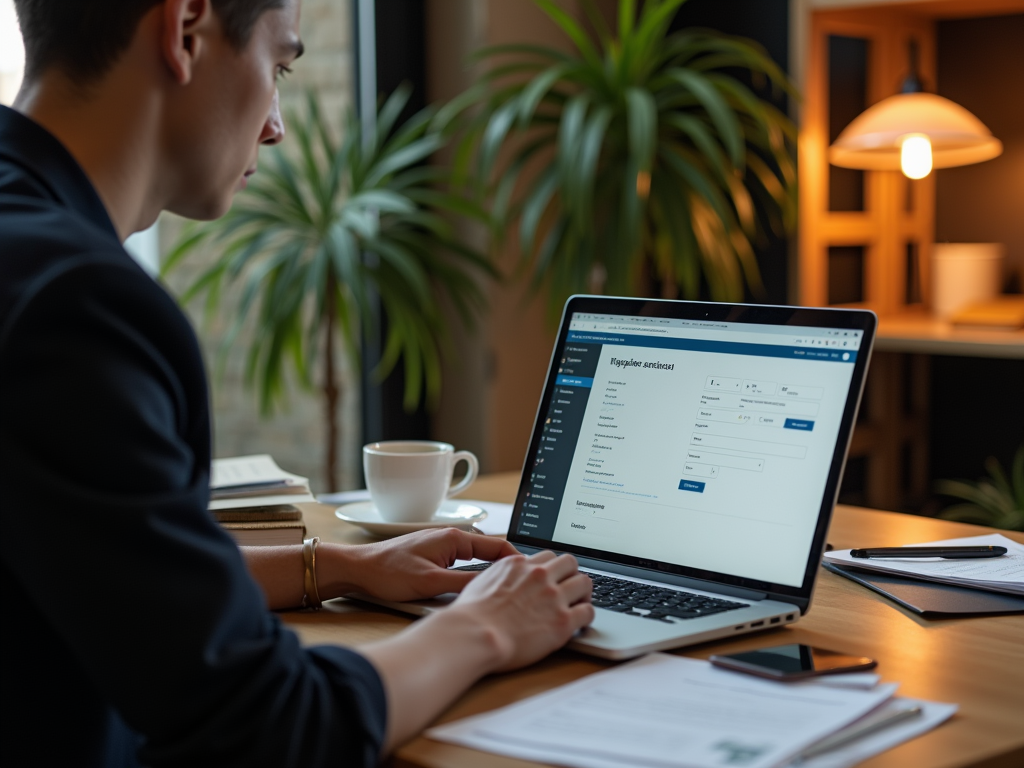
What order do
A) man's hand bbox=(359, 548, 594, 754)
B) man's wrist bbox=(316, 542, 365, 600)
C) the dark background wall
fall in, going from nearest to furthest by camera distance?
man's hand bbox=(359, 548, 594, 754), man's wrist bbox=(316, 542, 365, 600), the dark background wall

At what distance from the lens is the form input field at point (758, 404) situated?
1.09m

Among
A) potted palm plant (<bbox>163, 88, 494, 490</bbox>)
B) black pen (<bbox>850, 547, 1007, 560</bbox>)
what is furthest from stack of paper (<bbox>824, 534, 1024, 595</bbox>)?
potted palm plant (<bbox>163, 88, 494, 490</bbox>)

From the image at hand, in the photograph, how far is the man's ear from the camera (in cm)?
87

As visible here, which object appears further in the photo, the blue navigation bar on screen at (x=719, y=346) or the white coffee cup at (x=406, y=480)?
the white coffee cup at (x=406, y=480)

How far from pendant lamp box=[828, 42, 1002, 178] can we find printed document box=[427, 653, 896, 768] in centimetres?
231

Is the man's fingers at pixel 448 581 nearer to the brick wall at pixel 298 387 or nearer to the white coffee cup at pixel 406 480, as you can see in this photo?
the white coffee cup at pixel 406 480

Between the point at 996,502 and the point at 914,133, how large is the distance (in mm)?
1015

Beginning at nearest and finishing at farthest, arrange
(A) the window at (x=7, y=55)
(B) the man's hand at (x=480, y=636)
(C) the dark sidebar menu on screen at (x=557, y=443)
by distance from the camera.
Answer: (B) the man's hand at (x=480, y=636) → (C) the dark sidebar menu on screen at (x=557, y=443) → (A) the window at (x=7, y=55)

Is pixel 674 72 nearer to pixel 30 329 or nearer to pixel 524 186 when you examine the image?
pixel 524 186

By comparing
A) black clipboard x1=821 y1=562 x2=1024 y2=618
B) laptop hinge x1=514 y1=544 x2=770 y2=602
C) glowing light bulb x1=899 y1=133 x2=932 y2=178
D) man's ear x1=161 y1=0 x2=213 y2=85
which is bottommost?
black clipboard x1=821 y1=562 x2=1024 y2=618

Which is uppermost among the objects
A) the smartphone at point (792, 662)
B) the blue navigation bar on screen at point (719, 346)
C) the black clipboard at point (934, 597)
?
the blue navigation bar on screen at point (719, 346)

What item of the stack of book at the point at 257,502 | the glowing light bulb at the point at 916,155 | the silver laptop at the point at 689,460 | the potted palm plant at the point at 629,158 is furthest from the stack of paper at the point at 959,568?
the glowing light bulb at the point at 916,155

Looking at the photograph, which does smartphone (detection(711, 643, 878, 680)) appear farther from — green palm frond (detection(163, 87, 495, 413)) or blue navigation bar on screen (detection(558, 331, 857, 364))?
green palm frond (detection(163, 87, 495, 413))

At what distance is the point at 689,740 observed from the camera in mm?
792
